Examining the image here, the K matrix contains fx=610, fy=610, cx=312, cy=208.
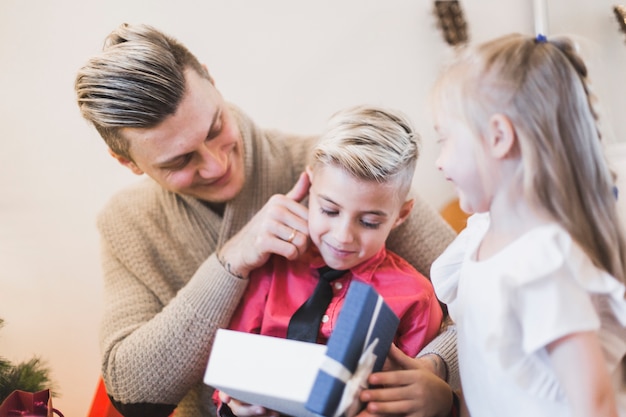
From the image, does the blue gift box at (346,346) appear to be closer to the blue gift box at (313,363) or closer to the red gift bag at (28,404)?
the blue gift box at (313,363)

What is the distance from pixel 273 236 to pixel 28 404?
0.54 m

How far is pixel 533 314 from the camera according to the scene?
632mm

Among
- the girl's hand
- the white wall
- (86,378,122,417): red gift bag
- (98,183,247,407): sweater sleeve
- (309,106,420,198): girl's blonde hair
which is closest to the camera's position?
the girl's hand

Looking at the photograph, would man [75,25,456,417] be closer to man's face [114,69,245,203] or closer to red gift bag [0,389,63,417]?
man's face [114,69,245,203]

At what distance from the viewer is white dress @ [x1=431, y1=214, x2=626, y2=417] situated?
2.04ft

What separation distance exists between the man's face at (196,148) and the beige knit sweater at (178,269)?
0.06 metres

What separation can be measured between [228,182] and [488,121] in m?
0.61

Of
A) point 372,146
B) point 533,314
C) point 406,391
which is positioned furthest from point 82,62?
point 533,314

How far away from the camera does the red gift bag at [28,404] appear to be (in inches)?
42.3

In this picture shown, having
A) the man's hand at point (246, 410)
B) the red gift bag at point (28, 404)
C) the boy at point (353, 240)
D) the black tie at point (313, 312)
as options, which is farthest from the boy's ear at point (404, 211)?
the red gift bag at point (28, 404)

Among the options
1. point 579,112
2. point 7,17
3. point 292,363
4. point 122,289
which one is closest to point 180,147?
point 122,289

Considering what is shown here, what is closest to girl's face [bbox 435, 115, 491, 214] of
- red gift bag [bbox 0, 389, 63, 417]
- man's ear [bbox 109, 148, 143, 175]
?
man's ear [bbox 109, 148, 143, 175]

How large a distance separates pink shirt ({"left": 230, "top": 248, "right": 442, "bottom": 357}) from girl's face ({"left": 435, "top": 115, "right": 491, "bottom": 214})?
0.34 metres

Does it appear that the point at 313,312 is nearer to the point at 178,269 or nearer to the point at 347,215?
the point at 347,215
